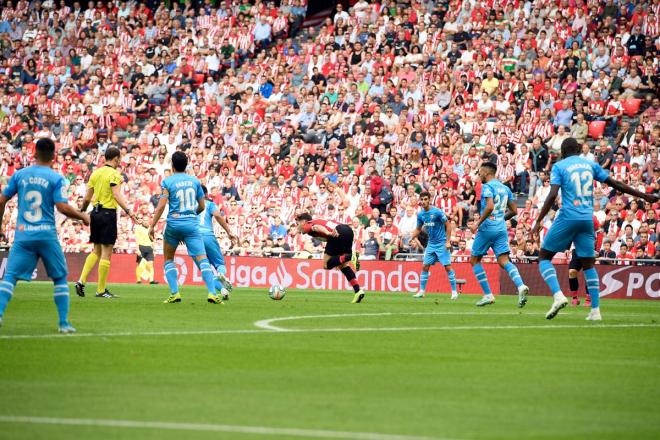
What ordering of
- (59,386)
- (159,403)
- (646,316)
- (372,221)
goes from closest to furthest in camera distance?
(159,403) < (59,386) < (646,316) < (372,221)

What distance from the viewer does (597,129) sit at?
1207 inches

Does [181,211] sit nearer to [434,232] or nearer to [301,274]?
[434,232]

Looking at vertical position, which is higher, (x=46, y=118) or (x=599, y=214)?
(x=46, y=118)

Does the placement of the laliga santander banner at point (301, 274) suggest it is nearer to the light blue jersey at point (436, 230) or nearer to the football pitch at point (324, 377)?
the light blue jersey at point (436, 230)

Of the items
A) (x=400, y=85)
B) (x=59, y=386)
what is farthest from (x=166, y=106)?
(x=59, y=386)

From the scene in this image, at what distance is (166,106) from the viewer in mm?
41094

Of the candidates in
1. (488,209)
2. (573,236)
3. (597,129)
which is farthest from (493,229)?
(597,129)

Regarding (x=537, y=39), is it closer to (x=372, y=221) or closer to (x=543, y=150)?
(x=543, y=150)

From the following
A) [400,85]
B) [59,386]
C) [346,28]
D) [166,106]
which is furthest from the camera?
[166,106]

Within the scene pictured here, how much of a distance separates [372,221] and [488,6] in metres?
8.18

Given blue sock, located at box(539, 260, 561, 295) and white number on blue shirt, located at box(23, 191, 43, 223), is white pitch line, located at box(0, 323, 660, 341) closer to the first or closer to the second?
blue sock, located at box(539, 260, 561, 295)

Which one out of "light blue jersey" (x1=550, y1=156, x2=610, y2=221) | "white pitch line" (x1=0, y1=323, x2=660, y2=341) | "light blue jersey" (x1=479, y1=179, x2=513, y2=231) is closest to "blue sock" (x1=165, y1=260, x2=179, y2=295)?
"white pitch line" (x1=0, y1=323, x2=660, y2=341)

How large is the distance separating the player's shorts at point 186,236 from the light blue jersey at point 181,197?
0.08 metres

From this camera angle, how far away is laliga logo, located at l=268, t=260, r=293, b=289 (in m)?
32.2
